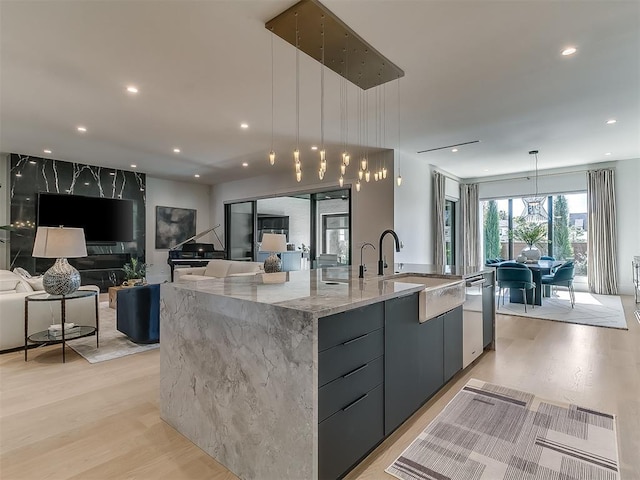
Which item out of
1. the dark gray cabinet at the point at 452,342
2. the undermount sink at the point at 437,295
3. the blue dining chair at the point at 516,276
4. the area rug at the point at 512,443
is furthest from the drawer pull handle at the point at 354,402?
the blue dining chair at the point at 516,276

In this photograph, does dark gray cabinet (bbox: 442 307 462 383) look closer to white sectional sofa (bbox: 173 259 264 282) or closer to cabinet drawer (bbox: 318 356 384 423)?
cabinet drawer (bbox: 318 356 384 423)

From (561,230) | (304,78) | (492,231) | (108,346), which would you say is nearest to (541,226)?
(561,230)

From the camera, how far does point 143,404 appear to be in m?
2.55

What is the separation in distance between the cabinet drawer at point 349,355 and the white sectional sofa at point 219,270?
4.28 meters

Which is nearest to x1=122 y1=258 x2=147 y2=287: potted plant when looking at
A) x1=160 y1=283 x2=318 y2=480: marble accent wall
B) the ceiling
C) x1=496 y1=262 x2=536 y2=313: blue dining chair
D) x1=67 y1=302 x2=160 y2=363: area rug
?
x1=67 y1=302 x2=160 y2=363: area rug

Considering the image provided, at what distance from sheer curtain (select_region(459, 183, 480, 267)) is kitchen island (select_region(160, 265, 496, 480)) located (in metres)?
7.16

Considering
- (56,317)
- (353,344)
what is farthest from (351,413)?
(56,317)

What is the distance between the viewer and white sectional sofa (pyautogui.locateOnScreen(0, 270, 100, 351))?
3668 millimetres

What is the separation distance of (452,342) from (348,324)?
5.08 ft

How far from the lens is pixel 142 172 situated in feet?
27.3

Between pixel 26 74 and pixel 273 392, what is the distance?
394 centimetres

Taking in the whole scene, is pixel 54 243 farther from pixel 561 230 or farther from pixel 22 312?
pixel 561 230

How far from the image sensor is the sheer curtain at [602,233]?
715 centimetres

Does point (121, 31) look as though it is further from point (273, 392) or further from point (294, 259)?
point (294, 259)
